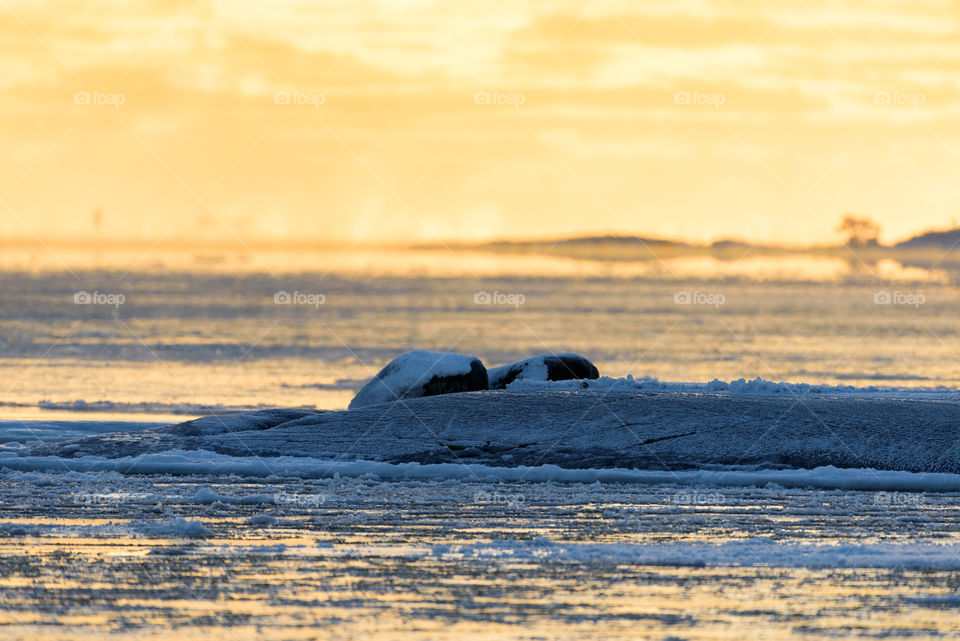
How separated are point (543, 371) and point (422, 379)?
120 inches

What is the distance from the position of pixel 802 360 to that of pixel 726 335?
38.5 ft

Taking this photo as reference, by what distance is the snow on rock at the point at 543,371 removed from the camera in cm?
2295

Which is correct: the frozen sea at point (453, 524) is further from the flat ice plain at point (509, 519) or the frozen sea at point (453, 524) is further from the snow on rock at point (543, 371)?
the snow on rock at point (543, 371)

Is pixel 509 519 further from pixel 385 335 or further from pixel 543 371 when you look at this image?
pixel 385 335

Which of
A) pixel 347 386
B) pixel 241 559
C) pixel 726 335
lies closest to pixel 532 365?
pixel 347 386

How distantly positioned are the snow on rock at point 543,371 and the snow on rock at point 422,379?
164 centimetres

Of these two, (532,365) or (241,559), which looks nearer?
(241,559)

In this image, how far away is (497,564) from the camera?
11.1 m

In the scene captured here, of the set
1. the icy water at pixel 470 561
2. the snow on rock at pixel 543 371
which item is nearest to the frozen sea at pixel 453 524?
the icy water at pixel 470 561

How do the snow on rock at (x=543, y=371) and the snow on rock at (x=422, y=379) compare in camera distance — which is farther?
the snow on rock at (x=543, y=371)

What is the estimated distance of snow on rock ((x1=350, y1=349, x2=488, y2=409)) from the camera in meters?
20.6

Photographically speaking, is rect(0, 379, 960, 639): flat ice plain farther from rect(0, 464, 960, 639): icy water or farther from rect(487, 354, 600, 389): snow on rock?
rect(487, 354, 600, 389): snow on rock

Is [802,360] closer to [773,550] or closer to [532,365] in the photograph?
[532,365]

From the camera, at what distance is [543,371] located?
75.4ft
